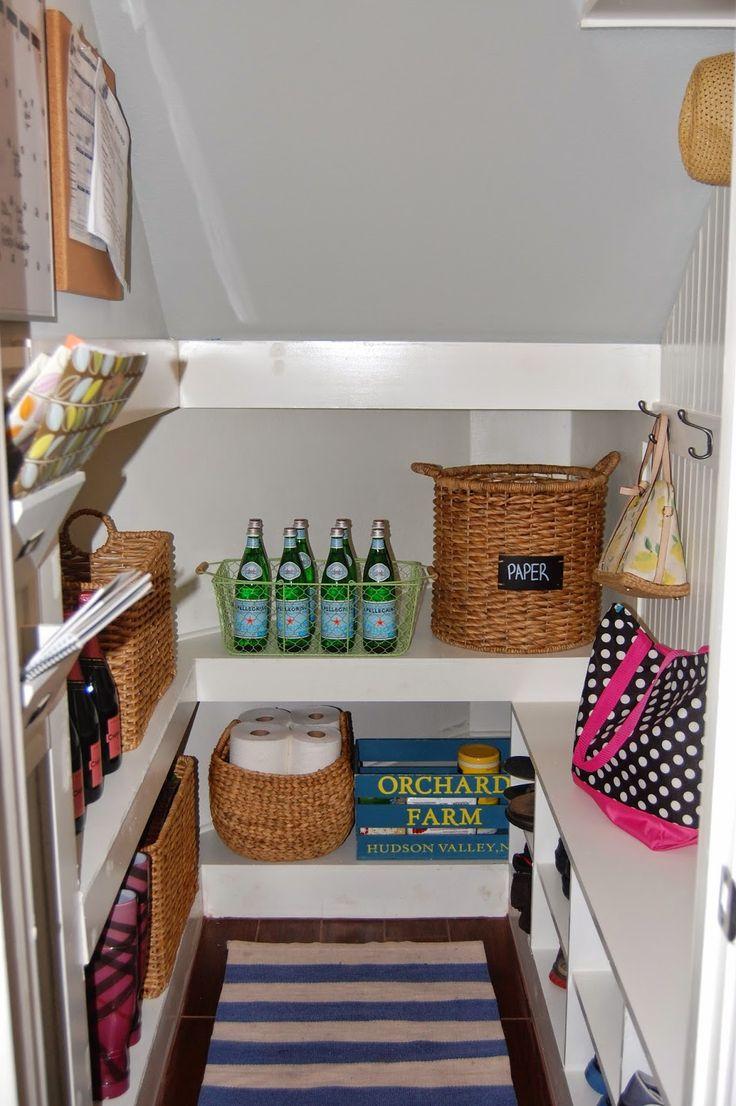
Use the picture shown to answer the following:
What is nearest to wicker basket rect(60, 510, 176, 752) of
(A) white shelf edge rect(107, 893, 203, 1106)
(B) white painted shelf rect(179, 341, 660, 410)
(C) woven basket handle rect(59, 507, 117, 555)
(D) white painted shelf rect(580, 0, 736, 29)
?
(C) woven basket handle rect(59, 507, 117, 555)

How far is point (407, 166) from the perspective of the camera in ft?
6.09

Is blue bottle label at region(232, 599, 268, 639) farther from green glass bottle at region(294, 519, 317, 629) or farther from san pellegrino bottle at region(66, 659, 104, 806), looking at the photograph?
san pellegrino bottle at region(66, 659, 104, 806)

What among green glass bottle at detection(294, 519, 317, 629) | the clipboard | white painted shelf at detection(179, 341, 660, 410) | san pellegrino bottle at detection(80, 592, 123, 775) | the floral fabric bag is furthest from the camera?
green glass bottle at detection(294, 519, 317, 629)

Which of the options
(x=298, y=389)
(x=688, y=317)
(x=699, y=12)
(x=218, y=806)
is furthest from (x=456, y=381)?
(x=218, y=806)

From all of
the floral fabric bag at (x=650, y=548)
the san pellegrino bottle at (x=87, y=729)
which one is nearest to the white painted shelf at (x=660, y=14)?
the floral fabric bag at (x=650, y=548)

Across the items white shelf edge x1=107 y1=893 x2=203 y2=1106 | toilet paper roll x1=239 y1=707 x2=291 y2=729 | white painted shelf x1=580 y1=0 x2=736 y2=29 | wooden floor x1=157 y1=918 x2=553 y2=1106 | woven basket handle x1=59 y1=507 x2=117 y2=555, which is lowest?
wooden floor x1=157 y1=918 x2=553 y2=1106

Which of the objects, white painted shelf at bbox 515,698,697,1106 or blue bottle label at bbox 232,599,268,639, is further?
blue bottle label at bbox 232,599,268,639

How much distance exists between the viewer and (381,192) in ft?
6.23

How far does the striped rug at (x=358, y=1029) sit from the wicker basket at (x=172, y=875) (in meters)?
0.20

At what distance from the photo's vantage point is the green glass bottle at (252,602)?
2.46 m

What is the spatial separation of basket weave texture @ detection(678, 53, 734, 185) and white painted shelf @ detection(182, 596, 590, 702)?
3.78 feet

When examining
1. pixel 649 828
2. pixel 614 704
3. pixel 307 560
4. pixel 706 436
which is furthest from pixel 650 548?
pixel 307 560

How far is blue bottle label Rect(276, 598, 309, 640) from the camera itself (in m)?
2.46

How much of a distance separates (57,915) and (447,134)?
139 centimetres
